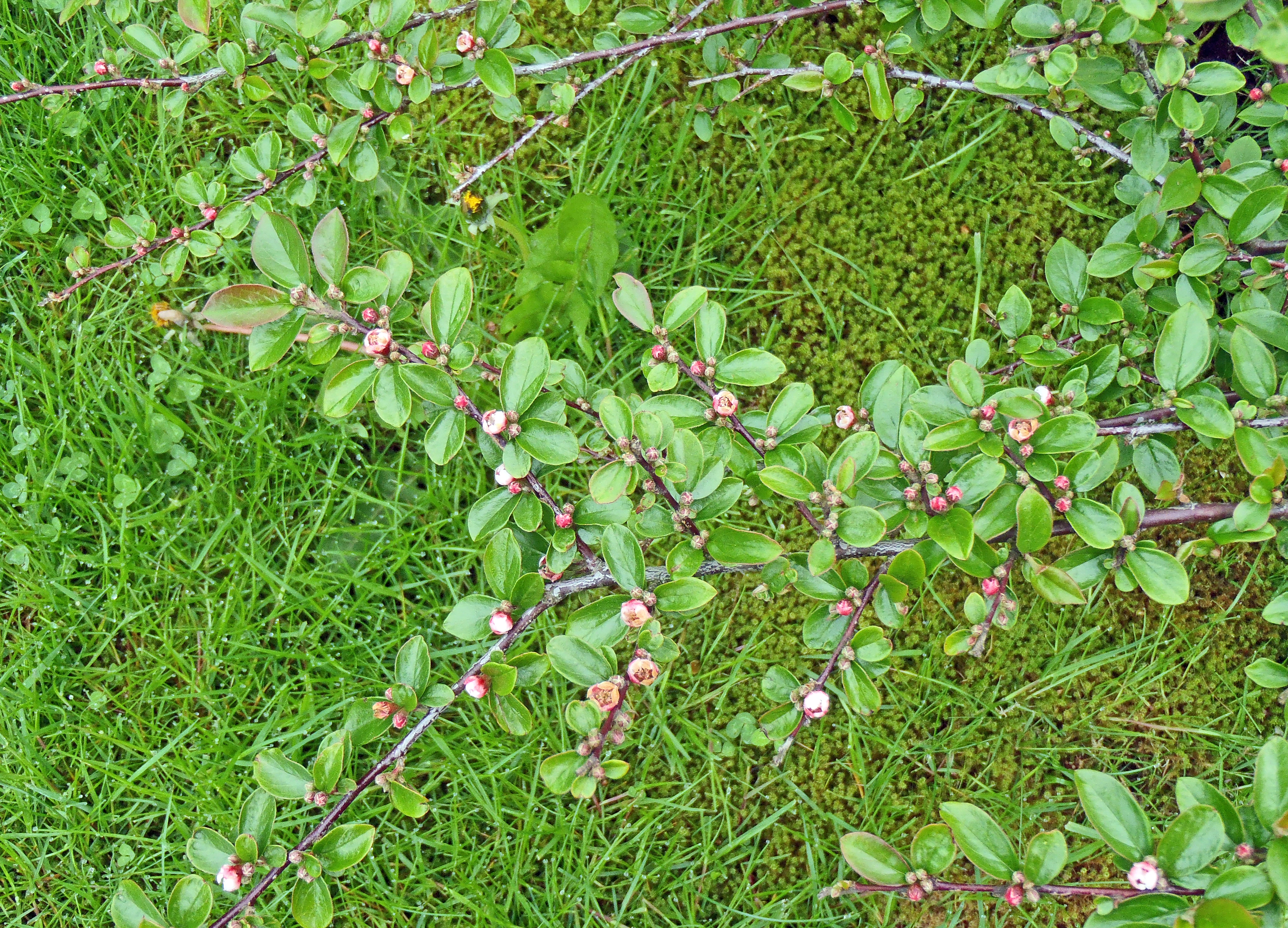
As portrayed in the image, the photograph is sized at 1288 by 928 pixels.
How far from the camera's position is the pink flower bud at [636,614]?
5.48 feet

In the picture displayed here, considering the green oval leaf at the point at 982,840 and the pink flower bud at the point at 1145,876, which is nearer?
the pink flower bud at the point at 1145,876

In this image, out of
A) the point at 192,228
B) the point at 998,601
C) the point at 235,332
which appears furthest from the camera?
the point at 235,332

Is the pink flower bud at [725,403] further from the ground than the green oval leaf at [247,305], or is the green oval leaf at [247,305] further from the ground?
the green oval leaf at [247,305]

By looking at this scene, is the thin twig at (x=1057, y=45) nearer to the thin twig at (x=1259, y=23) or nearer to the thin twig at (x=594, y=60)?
the thin twig at (x=1259, y=23)

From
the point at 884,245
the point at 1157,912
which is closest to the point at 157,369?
the point at 884,245

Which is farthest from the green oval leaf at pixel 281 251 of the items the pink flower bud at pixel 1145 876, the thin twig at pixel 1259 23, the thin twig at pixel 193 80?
the thin twig at pixel 1259 23

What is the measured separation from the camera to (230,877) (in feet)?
5.70

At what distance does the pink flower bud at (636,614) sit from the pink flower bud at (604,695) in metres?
0.12

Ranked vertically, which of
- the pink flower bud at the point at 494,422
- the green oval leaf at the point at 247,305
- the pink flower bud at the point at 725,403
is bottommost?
the pink flower bud at the point at 725,403

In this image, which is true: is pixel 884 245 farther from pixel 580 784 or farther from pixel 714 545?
pixel 580 784

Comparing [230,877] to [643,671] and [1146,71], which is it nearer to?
[643,671]

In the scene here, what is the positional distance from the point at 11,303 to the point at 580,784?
2.69 metres

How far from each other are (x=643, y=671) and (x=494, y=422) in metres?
0.53

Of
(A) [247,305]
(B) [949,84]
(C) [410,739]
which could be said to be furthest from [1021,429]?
(A) [247,305]
